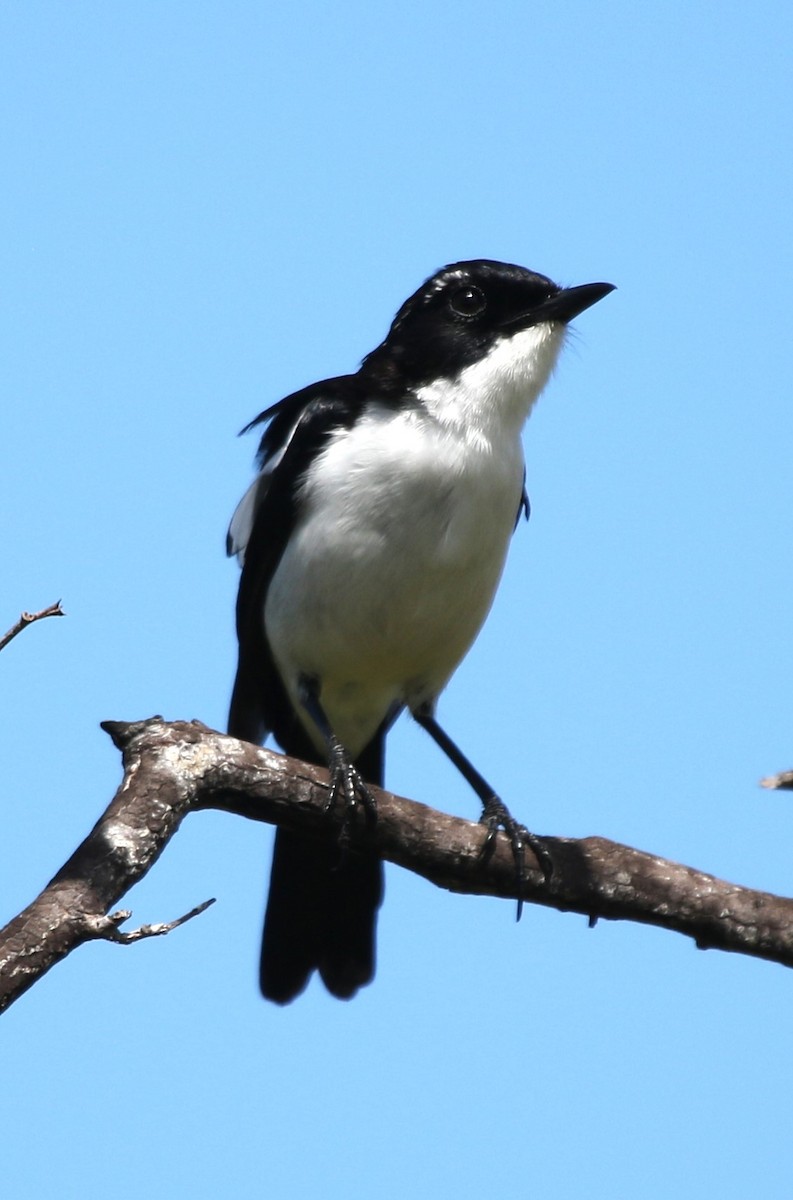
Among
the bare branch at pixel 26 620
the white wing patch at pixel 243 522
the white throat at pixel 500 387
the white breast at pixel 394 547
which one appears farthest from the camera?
the white wing patch at pixel 243 522

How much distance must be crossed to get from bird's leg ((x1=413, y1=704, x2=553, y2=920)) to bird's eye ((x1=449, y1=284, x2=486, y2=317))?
142 cm

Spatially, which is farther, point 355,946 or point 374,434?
point 355,946

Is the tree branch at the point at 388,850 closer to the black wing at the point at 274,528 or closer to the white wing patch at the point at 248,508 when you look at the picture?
the black wing at the point at 274,528

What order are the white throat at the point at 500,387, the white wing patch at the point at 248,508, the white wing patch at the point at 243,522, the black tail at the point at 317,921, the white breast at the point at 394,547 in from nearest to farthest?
the white breast at the point at 394,547, the white throat at the point at 500,387, the black tail at the point at 317,921, the white wing patch at the point at 248,508, the white wing patch at the point at 243,522

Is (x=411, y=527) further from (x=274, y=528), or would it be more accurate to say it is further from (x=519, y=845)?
(x=519, y=845)

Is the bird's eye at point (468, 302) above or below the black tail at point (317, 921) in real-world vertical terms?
above

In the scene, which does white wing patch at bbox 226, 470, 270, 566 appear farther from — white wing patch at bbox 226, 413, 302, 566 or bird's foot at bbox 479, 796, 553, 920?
bird's foot at bbox 479, 796, 553, 920

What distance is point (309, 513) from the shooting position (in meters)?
5.44

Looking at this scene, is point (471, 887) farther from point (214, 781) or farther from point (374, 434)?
point (374, 434)

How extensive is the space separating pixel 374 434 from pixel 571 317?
2.70 feet

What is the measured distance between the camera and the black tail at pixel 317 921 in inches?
225

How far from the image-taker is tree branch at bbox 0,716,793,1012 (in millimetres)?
3760

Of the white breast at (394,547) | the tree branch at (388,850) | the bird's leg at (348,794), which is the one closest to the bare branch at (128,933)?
the tree branch at (388,850)

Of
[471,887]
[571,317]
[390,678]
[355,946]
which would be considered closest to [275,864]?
[355,946]
